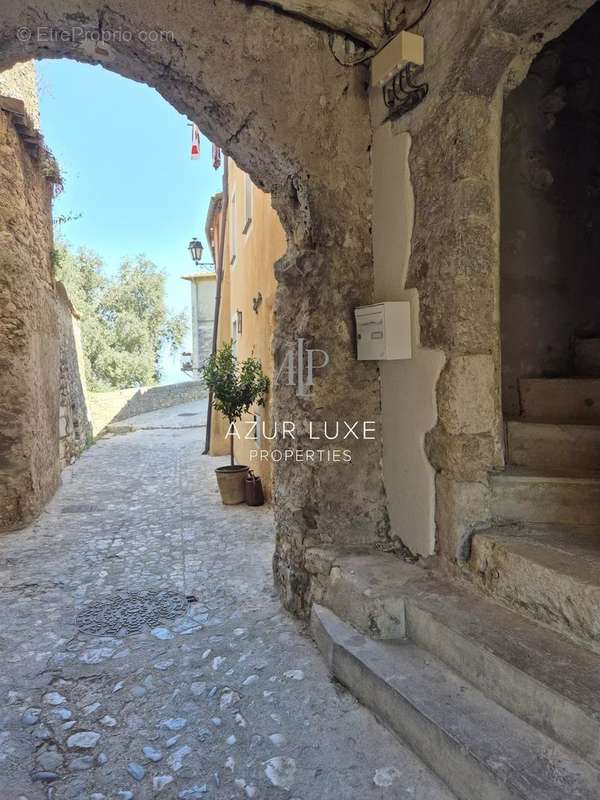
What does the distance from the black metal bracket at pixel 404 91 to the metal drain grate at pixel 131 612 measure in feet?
10.0

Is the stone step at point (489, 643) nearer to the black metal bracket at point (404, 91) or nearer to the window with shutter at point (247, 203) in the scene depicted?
the black metal bracket at point (404, 91)

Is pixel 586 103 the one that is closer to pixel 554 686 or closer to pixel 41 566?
pixel 554 686

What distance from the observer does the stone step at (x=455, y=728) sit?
142 cm

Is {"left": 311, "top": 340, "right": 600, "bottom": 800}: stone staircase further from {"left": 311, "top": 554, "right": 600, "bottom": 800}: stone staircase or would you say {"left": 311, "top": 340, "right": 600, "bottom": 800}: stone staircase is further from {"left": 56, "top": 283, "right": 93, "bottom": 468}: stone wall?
{"left": 56, "top": 283, "right": 93, "bottom": 468}: stone wall

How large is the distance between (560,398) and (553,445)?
470 mm

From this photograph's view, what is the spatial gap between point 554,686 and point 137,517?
4.40 meters

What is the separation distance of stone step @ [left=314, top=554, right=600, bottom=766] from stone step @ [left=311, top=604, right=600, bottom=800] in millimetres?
50

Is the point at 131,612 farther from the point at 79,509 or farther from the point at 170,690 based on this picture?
the point at 79,509

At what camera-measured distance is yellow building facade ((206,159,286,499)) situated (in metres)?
5.50

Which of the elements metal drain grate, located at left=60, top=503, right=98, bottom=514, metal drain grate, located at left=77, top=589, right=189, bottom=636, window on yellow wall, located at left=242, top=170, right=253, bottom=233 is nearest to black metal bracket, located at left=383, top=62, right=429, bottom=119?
metal drain grate, located at left=77, top=589, right=189, bottom=636

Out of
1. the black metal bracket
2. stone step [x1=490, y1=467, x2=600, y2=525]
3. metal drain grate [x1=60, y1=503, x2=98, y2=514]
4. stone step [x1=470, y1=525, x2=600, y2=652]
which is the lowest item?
metal drain grate [x1=60, y1=503, x2=98, y2=514]

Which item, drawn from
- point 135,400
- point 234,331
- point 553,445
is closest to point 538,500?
point 553,445

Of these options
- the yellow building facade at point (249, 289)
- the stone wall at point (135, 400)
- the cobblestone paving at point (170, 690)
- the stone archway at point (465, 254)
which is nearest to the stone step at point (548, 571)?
the stone archway at point (465, 254)

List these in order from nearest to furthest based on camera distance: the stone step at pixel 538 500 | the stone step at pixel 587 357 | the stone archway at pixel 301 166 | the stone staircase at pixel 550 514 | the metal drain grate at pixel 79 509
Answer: the stone staircase at pixel 550 514 → the stone step at pixel 538 500 → the stone archway at pixel 301 166 → the stone step at pixel 587 357 → the metal drain grate at pixel 79 509
